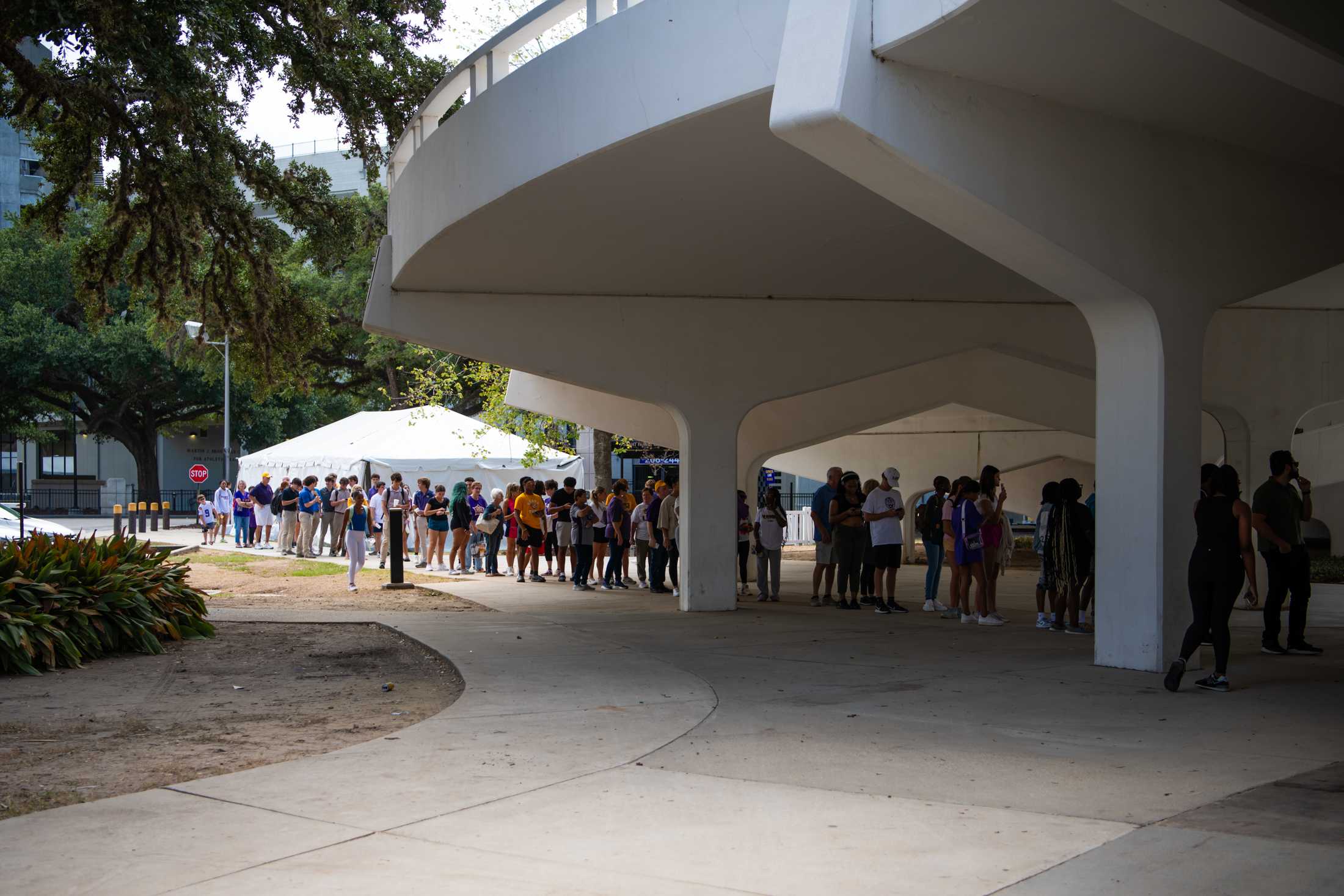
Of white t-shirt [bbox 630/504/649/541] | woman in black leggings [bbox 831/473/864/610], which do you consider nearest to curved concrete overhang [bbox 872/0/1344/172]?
woman in black leggings [bbox 831/473/864/610]

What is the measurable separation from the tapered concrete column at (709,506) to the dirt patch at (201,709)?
4237 millimetres

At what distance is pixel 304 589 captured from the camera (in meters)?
19.0

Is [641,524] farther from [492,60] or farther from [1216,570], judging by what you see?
[1216,570]

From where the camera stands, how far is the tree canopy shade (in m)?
13.5

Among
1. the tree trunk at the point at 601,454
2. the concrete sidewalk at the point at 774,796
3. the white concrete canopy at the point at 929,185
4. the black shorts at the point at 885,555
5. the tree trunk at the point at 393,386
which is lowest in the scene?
the concrete sidewalk at the point at 774,796

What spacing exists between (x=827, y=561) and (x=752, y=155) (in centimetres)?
792

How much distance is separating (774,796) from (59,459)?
62.5 m

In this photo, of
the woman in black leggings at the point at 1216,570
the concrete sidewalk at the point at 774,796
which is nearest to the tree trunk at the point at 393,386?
the concrete sidewalk at the point at 774,796

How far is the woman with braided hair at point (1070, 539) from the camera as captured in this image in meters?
→ 12.1

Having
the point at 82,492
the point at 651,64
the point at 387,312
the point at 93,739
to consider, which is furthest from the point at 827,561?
the point at 82,492

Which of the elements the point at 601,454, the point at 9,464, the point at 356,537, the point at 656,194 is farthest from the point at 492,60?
the point at 9,464

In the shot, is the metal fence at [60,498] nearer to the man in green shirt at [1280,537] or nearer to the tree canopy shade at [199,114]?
the tree canopy shade at [199,114]

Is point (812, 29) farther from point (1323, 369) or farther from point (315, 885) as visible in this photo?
point (1323, 369)

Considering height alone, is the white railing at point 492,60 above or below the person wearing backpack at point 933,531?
above
